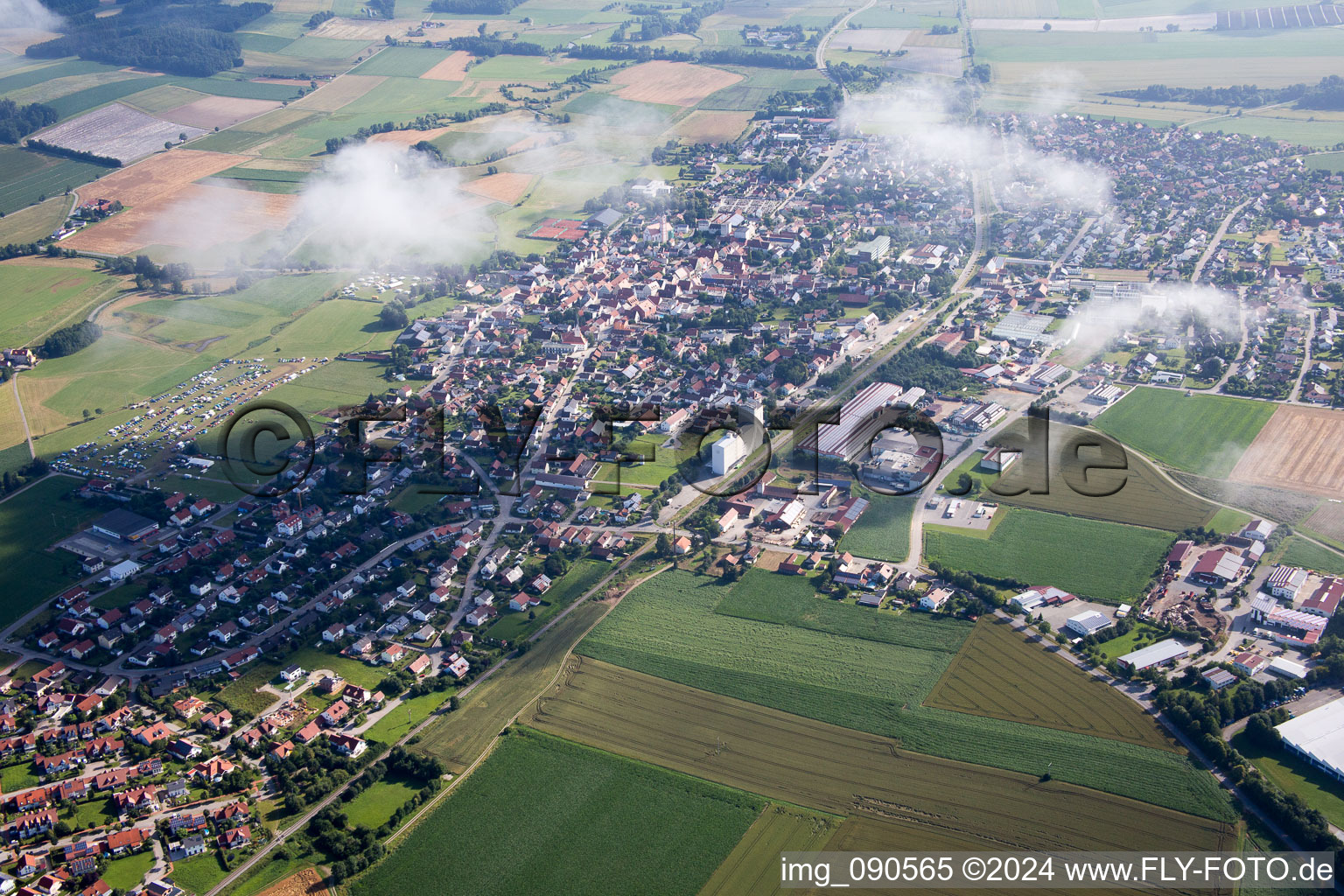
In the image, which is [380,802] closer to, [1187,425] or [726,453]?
[726,453]

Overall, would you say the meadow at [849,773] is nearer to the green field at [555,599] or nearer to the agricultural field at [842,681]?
the agricultural field at [842,681]

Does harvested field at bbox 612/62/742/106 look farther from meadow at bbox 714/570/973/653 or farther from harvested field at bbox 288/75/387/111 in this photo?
meadow at bbox 714/570/973/653

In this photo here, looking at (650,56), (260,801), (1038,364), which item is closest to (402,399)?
(260,801)

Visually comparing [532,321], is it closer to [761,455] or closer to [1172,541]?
[761,455]

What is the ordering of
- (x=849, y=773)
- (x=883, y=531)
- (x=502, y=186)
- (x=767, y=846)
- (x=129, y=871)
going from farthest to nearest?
(x=502, y=186)
(x=883, y=531)
(x=849, y=773)
(x=129, y=871)
(x=767, y=846)

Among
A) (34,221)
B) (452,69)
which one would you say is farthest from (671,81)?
(34,221)

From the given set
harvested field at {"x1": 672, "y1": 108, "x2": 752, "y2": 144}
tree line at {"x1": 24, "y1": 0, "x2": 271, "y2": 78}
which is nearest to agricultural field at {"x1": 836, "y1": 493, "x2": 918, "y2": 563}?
harvested field at {"x1": 672, "y1": 108, "x2": 752, "y2": 144}

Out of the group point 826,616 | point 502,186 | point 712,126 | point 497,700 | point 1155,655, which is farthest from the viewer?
point 712,126
